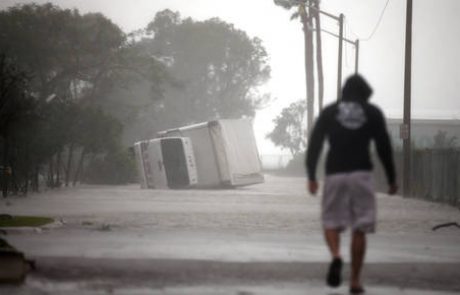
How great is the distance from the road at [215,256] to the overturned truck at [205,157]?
18185 millimetres

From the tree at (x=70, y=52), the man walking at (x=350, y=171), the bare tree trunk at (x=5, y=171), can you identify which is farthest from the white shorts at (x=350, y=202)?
the tree at (x=70, y=52)

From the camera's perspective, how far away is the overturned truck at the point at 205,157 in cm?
3559

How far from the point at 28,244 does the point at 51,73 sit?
4248 cm

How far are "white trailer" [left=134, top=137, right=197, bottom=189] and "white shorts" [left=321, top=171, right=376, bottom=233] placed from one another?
93.1ft

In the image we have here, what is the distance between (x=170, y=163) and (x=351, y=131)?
2997 centimetres

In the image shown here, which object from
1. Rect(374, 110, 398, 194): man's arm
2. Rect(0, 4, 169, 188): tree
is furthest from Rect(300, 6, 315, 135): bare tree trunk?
Rect(374, 110, 398, 194): man's arm

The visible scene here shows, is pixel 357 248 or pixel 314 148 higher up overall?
pixel 314 148

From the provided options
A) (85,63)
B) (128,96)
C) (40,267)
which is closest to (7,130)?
(40,267)

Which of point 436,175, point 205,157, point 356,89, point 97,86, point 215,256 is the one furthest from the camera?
point 97,86

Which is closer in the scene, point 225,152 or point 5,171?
point 5,171

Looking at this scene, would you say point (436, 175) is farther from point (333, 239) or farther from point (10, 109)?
point (333, 239)

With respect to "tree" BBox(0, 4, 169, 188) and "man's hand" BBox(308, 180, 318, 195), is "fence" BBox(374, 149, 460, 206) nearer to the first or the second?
"man's hand" BBox(308, 180, 318, 195)

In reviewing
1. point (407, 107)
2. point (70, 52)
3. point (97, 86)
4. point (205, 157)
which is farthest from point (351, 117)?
point (97, 86)

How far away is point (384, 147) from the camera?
7434 mm
